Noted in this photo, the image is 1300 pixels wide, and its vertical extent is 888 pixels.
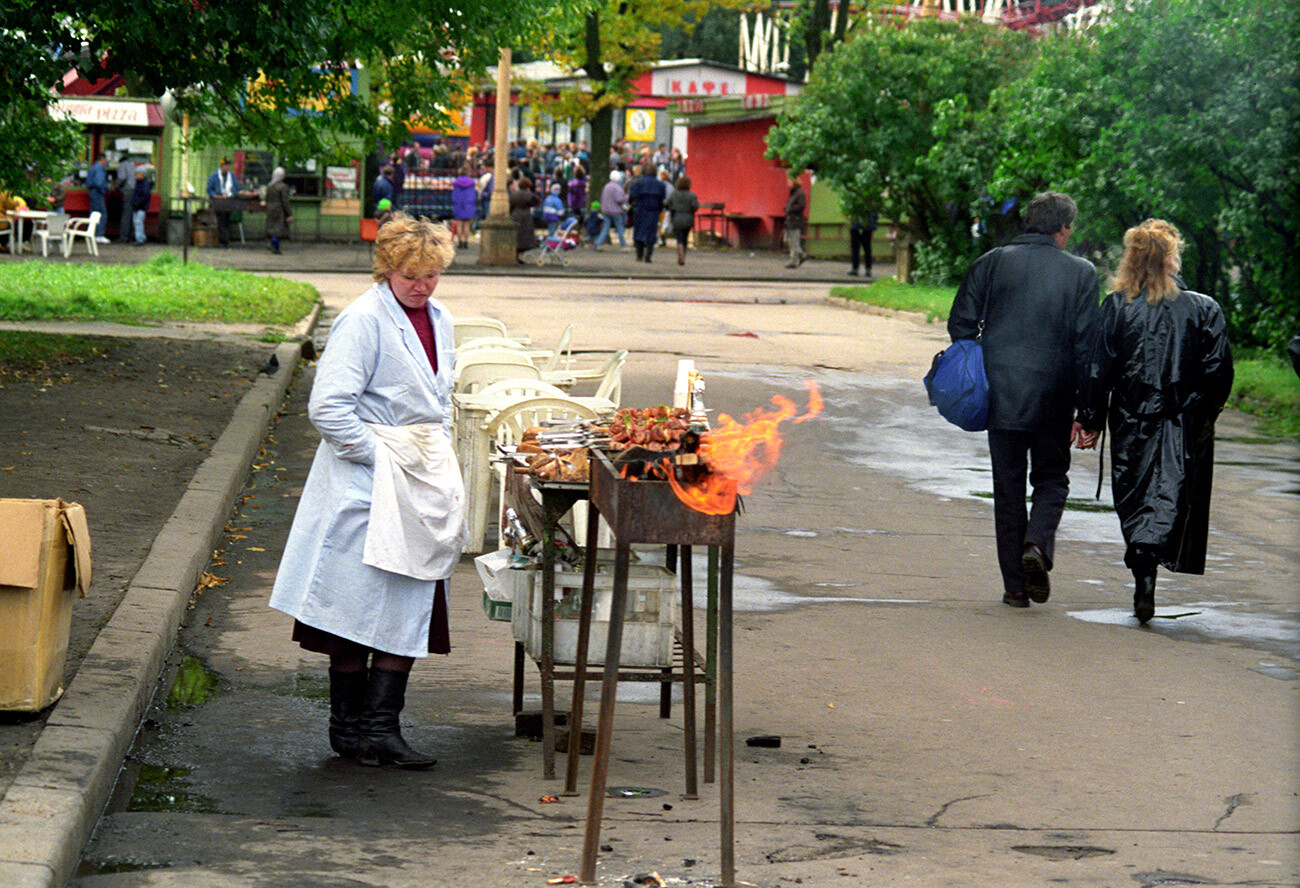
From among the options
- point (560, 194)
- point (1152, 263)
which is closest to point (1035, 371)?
point (1152, 263)

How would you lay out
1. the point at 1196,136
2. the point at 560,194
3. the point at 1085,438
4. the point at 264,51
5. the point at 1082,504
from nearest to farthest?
the point at 1085,438
the point at 1082,504
the point at 264,51
the point at 1196,136
the point at 560,194

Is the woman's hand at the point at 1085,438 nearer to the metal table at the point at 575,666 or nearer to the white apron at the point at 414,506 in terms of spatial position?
the metal table at the point at 575,666

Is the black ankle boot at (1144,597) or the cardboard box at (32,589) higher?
the cardboard box at (32,589)

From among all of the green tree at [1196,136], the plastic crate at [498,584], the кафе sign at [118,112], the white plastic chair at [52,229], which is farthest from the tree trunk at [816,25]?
the plastic crate at [498,584]

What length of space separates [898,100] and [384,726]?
24563 millimetres

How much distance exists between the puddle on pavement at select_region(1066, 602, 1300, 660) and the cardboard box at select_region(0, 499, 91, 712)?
4.80 meters

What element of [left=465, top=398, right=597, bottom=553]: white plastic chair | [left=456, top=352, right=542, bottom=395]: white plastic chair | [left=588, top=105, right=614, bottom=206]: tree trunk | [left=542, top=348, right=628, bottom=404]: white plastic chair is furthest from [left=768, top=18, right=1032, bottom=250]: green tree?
[left=465, top=398, right=597, bottom=553]: white plastic chair

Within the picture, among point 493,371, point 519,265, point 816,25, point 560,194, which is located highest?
point 816,25

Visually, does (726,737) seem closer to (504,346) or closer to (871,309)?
(504,346)

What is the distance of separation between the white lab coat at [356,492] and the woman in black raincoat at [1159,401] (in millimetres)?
3844

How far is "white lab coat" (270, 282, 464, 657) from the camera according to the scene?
534 cm

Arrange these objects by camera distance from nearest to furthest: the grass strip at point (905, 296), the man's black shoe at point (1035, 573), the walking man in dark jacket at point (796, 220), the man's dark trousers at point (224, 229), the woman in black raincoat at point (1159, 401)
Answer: the woman in black raincoat at point (1159, 401) < the man's black shoe at point (1035, 573) < the grass strip at point (905, 296) < the walking man in dark jacket at point (796, 220) < the man's dark trousers at point (224, 229)

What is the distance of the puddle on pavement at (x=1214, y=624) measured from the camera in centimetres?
769

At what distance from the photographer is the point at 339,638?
5.42 m
